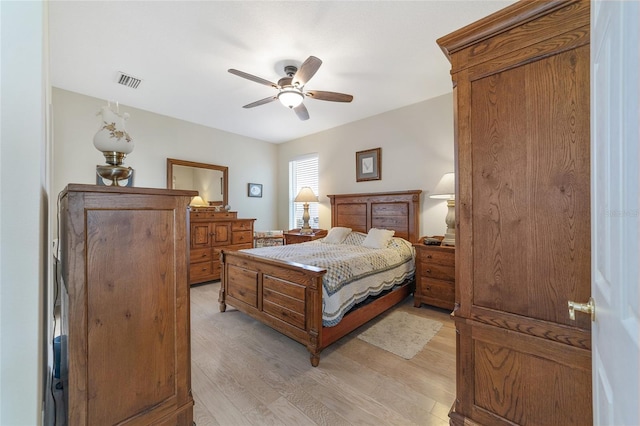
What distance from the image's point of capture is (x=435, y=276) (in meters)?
3.08

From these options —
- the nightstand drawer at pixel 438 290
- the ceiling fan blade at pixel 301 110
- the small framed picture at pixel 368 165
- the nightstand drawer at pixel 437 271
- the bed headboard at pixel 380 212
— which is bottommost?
the nightstand drawer at pixel 438 290

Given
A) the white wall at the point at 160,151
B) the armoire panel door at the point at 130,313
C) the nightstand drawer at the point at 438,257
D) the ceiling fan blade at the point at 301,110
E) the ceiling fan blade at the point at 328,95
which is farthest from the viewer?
the white wall at the point at 160,151

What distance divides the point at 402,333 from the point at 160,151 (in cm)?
437

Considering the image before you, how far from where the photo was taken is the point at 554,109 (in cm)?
103

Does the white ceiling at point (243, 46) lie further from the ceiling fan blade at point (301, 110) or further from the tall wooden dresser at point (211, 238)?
the tall wooden dresser at point (211, 238)

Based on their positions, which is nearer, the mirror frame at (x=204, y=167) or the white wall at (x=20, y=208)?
the white wall at (x=20, y=208)

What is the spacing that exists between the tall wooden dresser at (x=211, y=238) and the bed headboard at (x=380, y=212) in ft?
5.83

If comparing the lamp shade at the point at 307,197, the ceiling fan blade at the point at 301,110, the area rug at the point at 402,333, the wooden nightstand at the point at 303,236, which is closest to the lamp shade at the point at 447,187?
the area rug at the point at 402,333

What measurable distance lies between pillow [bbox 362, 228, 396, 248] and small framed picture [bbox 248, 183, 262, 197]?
9.27 ft

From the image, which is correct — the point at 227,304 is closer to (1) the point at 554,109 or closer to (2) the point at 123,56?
(2) the point at 123,56

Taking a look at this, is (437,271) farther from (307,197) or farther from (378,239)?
(307,197)

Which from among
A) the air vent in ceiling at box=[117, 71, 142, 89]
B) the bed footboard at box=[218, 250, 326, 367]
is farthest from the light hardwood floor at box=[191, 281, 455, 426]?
the air vent in ceiling at box=[117, 71, 142, 89]

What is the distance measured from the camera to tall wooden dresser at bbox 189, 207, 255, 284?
4078mm

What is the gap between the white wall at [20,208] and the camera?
68 centimetres
